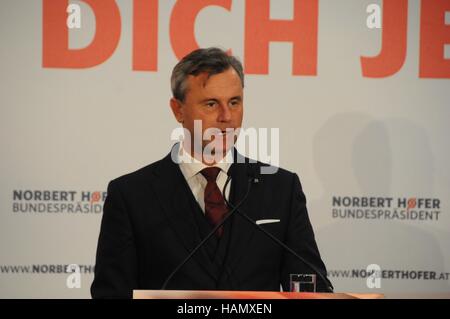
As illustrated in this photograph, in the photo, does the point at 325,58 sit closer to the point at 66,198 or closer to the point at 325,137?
the point at 325,137

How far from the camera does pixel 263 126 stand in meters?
3.86

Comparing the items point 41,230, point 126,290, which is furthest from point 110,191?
point 41,230

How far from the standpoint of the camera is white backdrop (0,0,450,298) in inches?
150

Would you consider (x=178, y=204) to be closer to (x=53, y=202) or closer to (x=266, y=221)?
(x=266, y=221)

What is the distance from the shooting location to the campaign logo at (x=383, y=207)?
152 inches

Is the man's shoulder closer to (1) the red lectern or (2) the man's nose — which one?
(2) the man's nose

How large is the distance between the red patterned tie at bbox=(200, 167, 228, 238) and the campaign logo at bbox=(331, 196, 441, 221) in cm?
95

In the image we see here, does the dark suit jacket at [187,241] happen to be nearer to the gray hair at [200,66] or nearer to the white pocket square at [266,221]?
the white pocket square at [266,221]

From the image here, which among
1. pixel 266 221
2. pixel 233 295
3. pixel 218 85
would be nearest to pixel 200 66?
pixel 218 85

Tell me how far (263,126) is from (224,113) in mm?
519

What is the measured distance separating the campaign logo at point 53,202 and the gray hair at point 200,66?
2.66 feet

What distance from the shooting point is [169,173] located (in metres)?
3.29

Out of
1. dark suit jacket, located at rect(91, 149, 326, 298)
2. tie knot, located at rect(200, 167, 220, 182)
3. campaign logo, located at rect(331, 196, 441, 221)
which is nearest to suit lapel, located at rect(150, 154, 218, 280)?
dark suit jacket, located at rect(91, 149, 326, 298)

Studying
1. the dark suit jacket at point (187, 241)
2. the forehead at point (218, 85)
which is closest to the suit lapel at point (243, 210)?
the dark suit jacket at point (187, 241)
